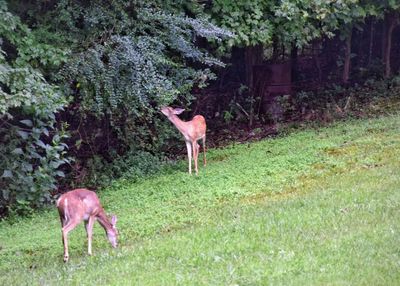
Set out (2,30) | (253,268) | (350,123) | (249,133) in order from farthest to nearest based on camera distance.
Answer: (249,133) < (350,123) < (2,30) < (253,268)

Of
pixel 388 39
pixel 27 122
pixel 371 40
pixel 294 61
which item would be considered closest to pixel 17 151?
pixel 27 122

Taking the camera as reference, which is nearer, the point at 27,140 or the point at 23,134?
the point at 23,134

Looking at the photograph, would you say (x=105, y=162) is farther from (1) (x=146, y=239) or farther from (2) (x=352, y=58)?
(2) (x=352, y=58)

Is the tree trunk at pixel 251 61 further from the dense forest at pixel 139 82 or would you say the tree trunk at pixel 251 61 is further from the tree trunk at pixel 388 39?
the tree trunk at pixel 388 39

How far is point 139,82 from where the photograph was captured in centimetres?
1212

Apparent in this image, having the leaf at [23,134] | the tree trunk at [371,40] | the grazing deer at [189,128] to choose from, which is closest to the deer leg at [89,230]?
the leaf at [23,134]

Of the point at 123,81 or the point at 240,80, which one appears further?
the point at 240,80

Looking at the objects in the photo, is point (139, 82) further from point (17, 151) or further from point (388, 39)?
point (388, 39)

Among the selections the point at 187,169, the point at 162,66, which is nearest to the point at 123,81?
the point at 162,66

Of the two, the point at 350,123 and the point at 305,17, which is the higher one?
the point at 305,17

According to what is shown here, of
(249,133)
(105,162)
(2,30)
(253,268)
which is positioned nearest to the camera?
(253,268)

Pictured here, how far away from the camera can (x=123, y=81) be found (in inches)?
482

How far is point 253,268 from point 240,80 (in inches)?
462

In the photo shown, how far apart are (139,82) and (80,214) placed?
4.26 m
